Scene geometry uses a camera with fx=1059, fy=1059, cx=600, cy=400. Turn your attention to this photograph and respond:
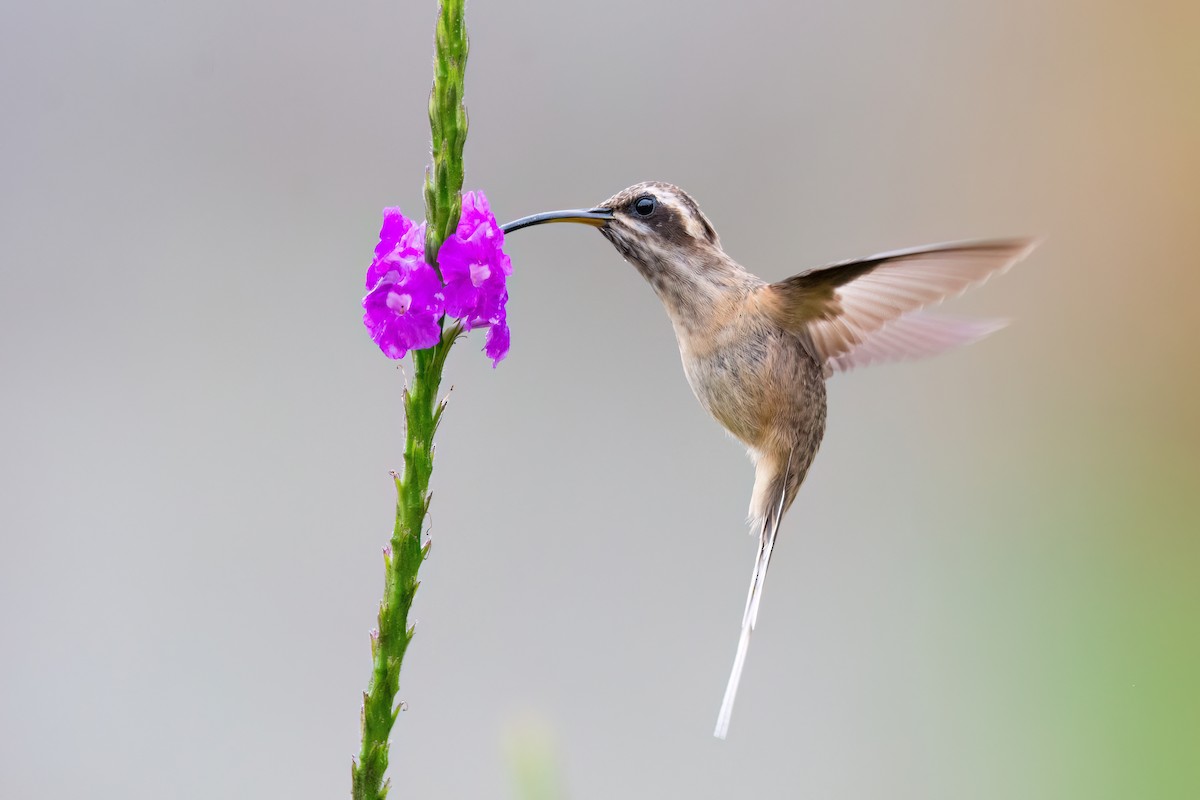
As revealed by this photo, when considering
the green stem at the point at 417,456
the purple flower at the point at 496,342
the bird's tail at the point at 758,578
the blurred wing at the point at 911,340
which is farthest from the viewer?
the blurred wing at the point at 911,340

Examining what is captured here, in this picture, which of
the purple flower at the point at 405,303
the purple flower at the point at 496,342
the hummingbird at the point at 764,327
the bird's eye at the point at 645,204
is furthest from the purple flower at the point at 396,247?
the bird's eye at the point at 645,204

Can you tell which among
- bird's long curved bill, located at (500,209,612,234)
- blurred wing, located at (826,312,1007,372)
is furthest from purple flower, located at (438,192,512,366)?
blurred wing, located at (826,312,1007,372)

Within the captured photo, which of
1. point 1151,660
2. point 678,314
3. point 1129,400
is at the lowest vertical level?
point 1151,660

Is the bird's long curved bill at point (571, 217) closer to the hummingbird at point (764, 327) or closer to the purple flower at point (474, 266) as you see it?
the hummingbird at point (764, 327)

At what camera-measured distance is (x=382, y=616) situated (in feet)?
4.19

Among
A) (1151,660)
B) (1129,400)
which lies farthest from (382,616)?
(1129,400)

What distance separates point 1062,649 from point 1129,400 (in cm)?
160

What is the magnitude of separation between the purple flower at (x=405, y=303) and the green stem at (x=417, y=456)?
0.03m

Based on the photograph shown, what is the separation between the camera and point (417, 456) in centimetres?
130

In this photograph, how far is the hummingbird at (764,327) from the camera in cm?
196

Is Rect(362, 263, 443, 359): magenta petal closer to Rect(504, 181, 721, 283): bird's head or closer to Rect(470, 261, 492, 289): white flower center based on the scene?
Rect(470, 261, 492, 289): white flower center

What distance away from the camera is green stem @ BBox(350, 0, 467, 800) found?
123cm

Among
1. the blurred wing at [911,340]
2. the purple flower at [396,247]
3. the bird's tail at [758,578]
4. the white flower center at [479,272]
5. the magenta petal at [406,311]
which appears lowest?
the bird's tail at [758,578]

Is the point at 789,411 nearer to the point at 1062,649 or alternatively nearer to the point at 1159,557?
the point at 1062,649
